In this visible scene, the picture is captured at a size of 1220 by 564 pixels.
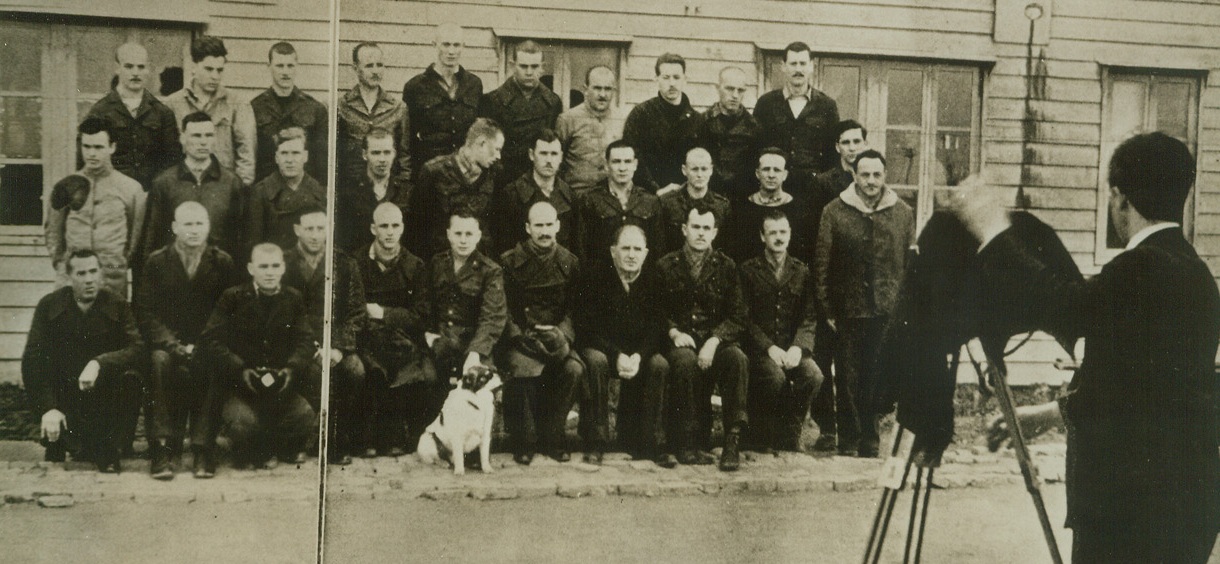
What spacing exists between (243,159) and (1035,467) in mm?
3472

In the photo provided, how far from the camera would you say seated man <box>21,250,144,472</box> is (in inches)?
143

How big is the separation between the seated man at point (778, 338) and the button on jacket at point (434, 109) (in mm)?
1333

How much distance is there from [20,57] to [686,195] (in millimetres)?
2686

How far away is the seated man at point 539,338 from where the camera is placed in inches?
148

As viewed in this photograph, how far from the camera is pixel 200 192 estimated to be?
3.66 meters

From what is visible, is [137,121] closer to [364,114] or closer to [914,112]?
[364,114]

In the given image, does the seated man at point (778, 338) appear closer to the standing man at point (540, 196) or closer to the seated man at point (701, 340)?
the seated man at point (701, 340)

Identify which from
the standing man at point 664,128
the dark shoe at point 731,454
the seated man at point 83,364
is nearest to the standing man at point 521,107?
the standing man at point 664,128

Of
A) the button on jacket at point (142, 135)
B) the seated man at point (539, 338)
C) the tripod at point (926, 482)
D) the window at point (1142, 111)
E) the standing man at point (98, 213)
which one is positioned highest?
the window at point (1142, 111)

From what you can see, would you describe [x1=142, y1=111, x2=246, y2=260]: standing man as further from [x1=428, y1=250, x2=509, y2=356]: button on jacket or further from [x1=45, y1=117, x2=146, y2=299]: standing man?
[x1=428, y1=250, x2=509, y2=356]: button on jacket

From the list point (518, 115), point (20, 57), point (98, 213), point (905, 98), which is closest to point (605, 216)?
point (518, 115)

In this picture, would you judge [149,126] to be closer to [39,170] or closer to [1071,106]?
[39,170]

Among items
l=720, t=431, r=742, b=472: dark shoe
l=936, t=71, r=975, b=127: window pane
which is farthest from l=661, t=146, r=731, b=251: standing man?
l=936, t=71, r=975, b=127: window pane

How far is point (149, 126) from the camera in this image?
144 inches
